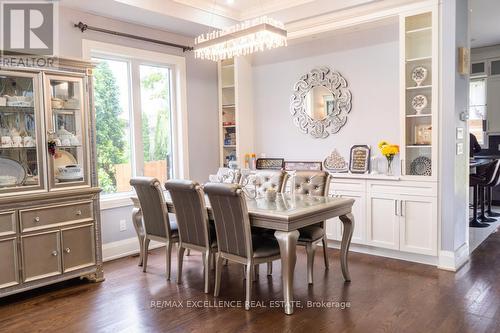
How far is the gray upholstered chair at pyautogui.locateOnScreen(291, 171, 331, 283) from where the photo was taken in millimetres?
3703

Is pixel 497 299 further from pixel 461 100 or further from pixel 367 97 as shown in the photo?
pixel 367 97

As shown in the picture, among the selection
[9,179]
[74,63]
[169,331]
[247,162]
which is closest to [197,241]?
[169,331]

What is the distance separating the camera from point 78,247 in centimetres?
377

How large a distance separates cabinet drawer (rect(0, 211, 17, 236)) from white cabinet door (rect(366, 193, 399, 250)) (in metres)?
3.50

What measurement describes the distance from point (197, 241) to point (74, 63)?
1988 millimetres

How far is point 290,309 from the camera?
3.07 meters

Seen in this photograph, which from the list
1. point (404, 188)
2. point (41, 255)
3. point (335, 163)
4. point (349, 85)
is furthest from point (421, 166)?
point (41, 255)

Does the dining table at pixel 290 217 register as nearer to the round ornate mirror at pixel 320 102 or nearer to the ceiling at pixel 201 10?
the round ornate mirror at pixel 320 102

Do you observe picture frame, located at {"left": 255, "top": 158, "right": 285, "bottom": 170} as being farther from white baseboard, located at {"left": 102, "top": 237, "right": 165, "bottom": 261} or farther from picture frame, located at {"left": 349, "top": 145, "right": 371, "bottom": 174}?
white baseboard, located at {"left": 102, "top": 237, "right": 165, "bottom": 261}

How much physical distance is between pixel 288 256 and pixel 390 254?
6.50 ft

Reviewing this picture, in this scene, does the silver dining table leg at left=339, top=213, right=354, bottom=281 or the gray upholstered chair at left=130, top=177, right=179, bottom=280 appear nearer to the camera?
the silver dining table leg at left=339, top=213, right=354, bottom=281

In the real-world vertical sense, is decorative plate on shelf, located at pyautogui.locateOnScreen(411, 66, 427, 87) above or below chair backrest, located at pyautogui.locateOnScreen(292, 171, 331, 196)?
above

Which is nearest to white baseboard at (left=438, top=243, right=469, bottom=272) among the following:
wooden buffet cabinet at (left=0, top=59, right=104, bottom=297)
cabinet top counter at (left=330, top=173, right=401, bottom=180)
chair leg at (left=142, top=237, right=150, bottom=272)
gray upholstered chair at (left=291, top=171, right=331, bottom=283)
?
cabinet top counter at (left=330, top=173, right=401, bottom=180)

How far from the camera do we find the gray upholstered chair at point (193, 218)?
135 inches
